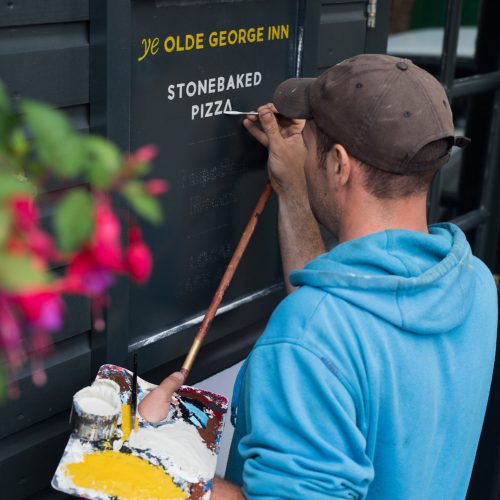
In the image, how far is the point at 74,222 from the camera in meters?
0.55

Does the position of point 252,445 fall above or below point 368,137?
below

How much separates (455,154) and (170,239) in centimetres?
378

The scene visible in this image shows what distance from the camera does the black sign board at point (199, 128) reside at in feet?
7.60

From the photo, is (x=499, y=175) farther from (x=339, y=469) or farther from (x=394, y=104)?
(x=339, y=469)

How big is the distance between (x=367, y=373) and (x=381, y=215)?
0.33m

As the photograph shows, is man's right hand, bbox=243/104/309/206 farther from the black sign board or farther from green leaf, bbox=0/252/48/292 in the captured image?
green leaf, bbox=0/252/48/292

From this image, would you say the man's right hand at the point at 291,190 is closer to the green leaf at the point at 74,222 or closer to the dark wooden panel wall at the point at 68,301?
the dark wooden panel wall at the point at 68,301

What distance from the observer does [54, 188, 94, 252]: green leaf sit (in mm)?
548

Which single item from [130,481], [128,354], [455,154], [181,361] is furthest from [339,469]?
[455,154]

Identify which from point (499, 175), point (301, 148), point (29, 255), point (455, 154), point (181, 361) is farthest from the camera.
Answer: point (455, 154)

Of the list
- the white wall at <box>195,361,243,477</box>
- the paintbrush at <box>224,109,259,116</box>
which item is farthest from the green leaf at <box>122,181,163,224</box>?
the white wall at <box>195,361,243,477</box>

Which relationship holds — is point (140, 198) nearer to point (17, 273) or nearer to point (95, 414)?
point (17, 273)

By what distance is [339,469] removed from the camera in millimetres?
1554

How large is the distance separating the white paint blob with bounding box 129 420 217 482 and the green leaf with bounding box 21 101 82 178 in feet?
4.42
